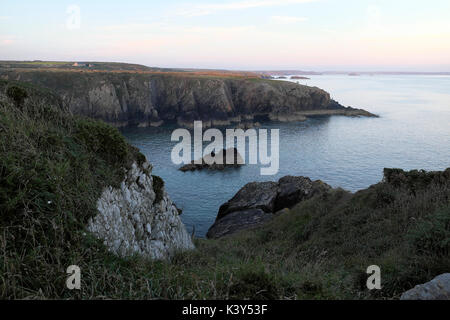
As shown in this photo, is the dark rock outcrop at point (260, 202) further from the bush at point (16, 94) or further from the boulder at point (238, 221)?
the bush at point (16, 94)

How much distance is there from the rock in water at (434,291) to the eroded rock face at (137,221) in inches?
202

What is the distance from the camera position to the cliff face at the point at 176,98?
3511 inches

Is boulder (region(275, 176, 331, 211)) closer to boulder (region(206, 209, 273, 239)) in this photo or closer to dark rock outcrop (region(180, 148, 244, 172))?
boulder (region(206, 209, 273, 239))

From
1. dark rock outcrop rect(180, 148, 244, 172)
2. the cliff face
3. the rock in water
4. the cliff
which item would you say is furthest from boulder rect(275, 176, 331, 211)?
the cliff face

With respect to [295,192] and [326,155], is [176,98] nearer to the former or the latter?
[326,155]

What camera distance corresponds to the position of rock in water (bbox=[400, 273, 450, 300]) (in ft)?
15.5

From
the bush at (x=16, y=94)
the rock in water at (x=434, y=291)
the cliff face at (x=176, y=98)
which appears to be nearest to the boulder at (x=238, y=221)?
the bush at (x=16, y=94)

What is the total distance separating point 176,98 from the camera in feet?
343

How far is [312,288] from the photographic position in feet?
16.6

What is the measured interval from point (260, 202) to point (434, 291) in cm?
2711

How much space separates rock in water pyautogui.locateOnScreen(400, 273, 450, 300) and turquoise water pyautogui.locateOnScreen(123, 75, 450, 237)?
2528cm

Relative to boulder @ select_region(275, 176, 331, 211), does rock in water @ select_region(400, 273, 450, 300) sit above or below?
above
